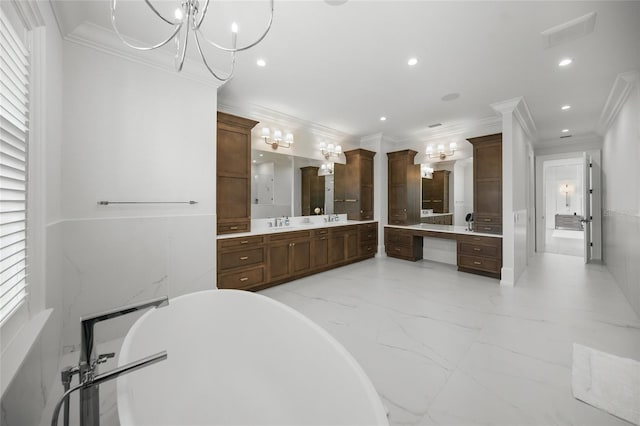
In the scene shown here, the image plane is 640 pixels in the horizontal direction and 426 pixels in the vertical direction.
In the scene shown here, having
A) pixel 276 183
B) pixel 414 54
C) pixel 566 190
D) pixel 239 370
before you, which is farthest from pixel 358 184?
pixel 566 190

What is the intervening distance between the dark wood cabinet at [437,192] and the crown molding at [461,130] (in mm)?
726

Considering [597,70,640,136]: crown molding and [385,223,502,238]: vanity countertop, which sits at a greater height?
[597,70,640,136]: crown molding

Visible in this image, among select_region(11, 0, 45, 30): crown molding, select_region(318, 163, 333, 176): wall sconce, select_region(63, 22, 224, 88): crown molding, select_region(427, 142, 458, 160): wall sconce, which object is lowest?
select_region(318, 163, 333, 176): wall sconce

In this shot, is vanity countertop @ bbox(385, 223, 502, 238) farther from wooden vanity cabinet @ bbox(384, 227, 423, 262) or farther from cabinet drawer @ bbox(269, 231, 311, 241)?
cabinet drawer @ bbox(269, 231, 311, 241)

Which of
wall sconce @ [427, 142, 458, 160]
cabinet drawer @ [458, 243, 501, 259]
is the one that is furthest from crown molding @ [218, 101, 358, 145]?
cabinet drawer @ [458, 243, 501, 259]

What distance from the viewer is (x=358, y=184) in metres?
5.48

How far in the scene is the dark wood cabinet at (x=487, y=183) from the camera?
4.15m

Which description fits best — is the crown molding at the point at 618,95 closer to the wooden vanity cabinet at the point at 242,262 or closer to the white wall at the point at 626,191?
the white wall at the point at 626,191

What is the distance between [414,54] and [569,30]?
48.0 inches

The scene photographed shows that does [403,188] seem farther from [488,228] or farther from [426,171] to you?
[488,228]

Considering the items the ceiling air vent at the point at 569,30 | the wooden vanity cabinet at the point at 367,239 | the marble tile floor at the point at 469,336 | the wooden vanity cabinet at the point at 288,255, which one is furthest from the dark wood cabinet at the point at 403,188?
the ceiling air vent at the point at 569,30

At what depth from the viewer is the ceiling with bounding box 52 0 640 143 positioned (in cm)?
198

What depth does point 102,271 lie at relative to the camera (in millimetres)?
2238

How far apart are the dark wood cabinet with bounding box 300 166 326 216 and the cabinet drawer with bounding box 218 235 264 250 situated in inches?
59.4
